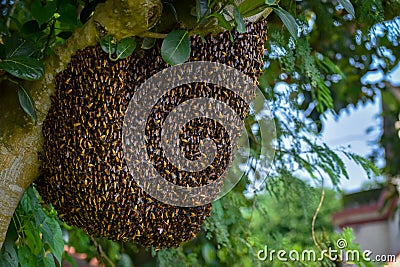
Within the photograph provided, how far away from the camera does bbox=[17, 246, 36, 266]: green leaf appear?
165 cm

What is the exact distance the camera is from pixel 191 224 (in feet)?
4.60

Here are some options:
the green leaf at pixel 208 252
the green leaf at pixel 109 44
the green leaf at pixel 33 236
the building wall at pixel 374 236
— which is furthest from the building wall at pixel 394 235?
the green leaf at pixel 109 44

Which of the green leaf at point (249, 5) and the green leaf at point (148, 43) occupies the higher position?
the green leaf at point (249, 5)

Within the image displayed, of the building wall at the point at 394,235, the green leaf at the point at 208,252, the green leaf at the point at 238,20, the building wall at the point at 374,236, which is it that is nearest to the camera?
the green leaf at the point at 238,20

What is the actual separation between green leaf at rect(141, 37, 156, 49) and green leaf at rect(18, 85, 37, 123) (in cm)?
26

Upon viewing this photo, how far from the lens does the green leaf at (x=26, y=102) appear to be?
4.28 feet

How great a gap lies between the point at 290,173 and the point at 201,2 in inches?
46.4

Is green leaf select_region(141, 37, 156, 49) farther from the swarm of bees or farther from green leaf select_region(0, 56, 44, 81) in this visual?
green leaf select_region(0, 56, 44, 81)

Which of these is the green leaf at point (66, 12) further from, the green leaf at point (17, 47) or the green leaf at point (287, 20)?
the green leaf at point (287, 20)

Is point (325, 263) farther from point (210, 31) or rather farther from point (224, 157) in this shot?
point (210, 31)

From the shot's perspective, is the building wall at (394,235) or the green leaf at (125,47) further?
the building wall at (394,235)

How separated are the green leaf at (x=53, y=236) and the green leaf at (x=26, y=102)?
15.5 inches

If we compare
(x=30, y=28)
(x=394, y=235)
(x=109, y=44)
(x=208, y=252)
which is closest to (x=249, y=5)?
(x=109, y=44)

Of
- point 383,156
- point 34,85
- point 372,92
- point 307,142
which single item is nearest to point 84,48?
point 34,85
